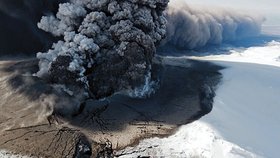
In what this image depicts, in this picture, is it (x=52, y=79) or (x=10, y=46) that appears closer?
(x=52, y=79)

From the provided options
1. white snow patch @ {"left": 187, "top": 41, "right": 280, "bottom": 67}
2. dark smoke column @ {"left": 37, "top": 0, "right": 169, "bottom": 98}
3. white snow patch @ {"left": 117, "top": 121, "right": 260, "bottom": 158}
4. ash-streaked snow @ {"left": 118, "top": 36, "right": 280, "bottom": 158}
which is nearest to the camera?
white snow patch @ {"left": 117, "top": 121, "right": 260, "bottom": 158}

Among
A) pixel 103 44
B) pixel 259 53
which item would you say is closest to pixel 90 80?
pixel 103 44

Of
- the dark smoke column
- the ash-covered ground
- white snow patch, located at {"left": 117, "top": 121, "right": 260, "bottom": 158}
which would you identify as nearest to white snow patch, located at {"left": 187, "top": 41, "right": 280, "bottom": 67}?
the ash-covered ground

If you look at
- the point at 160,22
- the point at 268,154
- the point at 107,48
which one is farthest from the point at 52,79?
the point at 268,154

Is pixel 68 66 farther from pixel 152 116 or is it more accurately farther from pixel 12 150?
pixel 12 150

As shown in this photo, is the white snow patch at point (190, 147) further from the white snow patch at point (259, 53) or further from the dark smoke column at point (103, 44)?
the white snow patch at point (259, 53)

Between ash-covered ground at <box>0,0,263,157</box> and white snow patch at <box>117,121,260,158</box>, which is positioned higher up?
ash-covered ground at <box>0,0,263,157</box>

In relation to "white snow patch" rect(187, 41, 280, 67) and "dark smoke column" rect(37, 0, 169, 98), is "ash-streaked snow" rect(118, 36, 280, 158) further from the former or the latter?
"white snow patch" rect(187, 41, 280, 67)

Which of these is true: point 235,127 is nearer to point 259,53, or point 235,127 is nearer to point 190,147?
point 190,147
